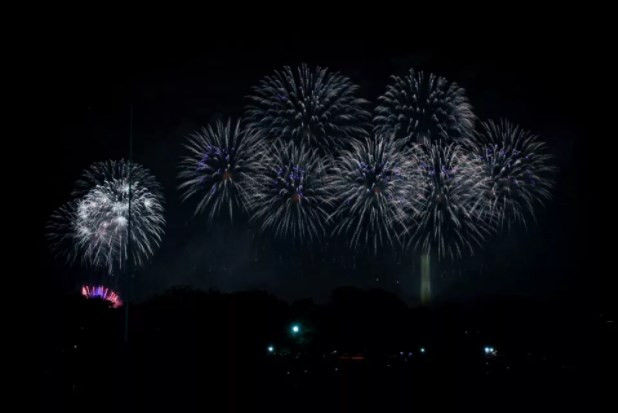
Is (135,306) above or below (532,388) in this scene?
above

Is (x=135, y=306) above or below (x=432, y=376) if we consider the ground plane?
above

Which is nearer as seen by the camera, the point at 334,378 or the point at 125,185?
the point at 334,378

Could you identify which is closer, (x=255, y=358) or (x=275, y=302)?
(x=255, y=358)

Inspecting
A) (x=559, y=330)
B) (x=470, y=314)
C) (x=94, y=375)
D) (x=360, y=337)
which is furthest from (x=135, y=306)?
(x=94, y=375)

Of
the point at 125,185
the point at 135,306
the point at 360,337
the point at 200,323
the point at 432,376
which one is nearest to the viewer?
the point at 432,376

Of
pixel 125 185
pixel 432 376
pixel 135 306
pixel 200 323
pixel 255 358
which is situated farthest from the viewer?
Answer: pixel 135 306

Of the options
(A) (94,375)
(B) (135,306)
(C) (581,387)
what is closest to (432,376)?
(C) (581,387)

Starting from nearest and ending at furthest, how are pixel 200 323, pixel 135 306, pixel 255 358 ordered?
pixel 255 358 → pixel 200 323 → pixel 135 306

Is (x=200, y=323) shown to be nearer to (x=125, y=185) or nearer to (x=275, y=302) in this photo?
(x=275, y=302)

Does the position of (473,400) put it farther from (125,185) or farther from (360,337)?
(360,337)
